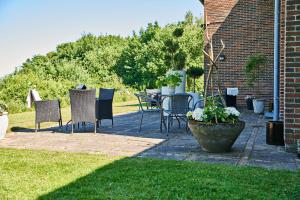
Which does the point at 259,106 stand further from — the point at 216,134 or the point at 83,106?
the point at 216,134

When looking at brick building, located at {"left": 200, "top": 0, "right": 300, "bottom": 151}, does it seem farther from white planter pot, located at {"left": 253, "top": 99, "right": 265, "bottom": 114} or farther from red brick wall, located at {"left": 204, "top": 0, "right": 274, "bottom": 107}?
white planter pot, located at {"left": 253, "top": 99, "right": 265, "bottom": 114}

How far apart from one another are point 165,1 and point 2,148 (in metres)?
14.3

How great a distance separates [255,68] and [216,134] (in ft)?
20.3

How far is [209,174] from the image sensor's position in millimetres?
3154

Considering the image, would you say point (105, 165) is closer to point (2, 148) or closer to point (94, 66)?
point (2, 148)

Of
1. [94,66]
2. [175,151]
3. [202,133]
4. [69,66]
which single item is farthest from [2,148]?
[94,66]

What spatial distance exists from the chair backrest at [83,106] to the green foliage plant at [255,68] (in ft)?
16.6

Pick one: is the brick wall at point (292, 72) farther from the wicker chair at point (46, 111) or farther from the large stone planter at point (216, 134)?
the wicker chair at point (46, 111)

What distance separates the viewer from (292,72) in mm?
4051

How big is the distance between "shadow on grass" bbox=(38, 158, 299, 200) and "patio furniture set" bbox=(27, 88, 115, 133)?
98.1 inches

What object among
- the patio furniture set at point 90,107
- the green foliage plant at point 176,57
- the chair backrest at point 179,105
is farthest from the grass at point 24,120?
the chair backrest at point 179,105

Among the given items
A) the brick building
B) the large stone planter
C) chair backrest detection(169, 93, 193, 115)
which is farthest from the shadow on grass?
the brick building

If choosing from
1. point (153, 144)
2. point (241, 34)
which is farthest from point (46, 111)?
point (241, 34)

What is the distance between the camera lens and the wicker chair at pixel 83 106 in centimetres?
582
